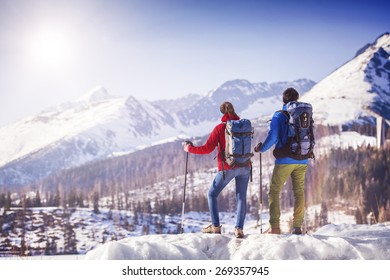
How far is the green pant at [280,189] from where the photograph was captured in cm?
724

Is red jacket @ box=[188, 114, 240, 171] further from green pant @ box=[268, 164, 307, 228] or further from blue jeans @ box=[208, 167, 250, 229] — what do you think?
green pant @ box=[268, 164, 307, 228]

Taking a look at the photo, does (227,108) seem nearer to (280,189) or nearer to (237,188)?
(237,188)

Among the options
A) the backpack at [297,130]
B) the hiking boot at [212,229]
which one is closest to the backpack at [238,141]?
the backpack at [297,130]

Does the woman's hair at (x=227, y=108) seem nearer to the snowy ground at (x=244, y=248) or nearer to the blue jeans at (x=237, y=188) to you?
the blue jeans at (x=237, y=188)

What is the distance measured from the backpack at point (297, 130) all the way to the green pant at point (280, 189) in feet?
0.88

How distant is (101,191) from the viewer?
654ft

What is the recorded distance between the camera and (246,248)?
6613 mm

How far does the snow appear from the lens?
6266 mm

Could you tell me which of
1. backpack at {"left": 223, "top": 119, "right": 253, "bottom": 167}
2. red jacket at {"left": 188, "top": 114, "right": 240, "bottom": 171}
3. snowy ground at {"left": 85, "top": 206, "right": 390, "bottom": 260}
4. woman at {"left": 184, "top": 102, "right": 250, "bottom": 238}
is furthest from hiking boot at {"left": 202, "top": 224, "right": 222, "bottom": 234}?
backpack at {"left": 223, "top": 119, "right": 253, "bottom": 167}

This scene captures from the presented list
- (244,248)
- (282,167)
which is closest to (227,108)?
(282,167)

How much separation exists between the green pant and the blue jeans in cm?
52
